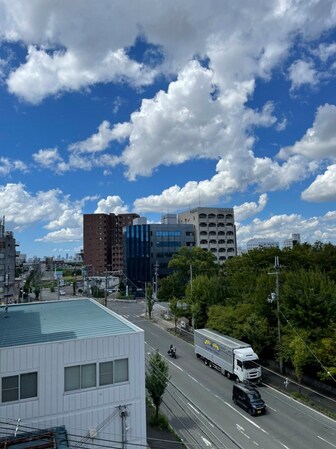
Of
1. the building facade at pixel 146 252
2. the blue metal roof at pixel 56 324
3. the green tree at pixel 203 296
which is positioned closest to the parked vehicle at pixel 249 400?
the blue metal roof at pixel 56 324

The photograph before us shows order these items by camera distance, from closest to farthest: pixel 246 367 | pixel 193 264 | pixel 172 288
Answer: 1. pixel 246 367
2. pixel 193 264
3. pixel 172 288

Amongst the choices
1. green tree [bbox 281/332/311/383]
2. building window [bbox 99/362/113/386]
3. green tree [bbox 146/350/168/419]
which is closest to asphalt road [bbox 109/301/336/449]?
green tree [bbox 146/350/168/419]

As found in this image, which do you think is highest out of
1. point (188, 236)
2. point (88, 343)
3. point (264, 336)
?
point (188, 236)

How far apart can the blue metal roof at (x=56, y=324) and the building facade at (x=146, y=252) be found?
6566cm

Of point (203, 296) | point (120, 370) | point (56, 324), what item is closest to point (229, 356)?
point (203, 296)

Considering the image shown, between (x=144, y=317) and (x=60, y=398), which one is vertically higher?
(x=60, y=398)

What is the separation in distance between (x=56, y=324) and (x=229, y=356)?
52.5 feet

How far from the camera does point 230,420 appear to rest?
21.3 m

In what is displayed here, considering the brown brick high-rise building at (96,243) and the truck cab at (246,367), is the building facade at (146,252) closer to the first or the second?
the brown brick high-rise building at (96,243)

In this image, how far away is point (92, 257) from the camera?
127750mm

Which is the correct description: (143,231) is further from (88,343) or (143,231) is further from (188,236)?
(88,343)

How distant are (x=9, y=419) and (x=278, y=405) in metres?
17.7

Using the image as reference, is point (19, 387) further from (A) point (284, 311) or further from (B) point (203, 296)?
(B) point (203, 296)

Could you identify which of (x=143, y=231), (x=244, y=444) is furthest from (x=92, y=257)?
(x=244, y=444)
